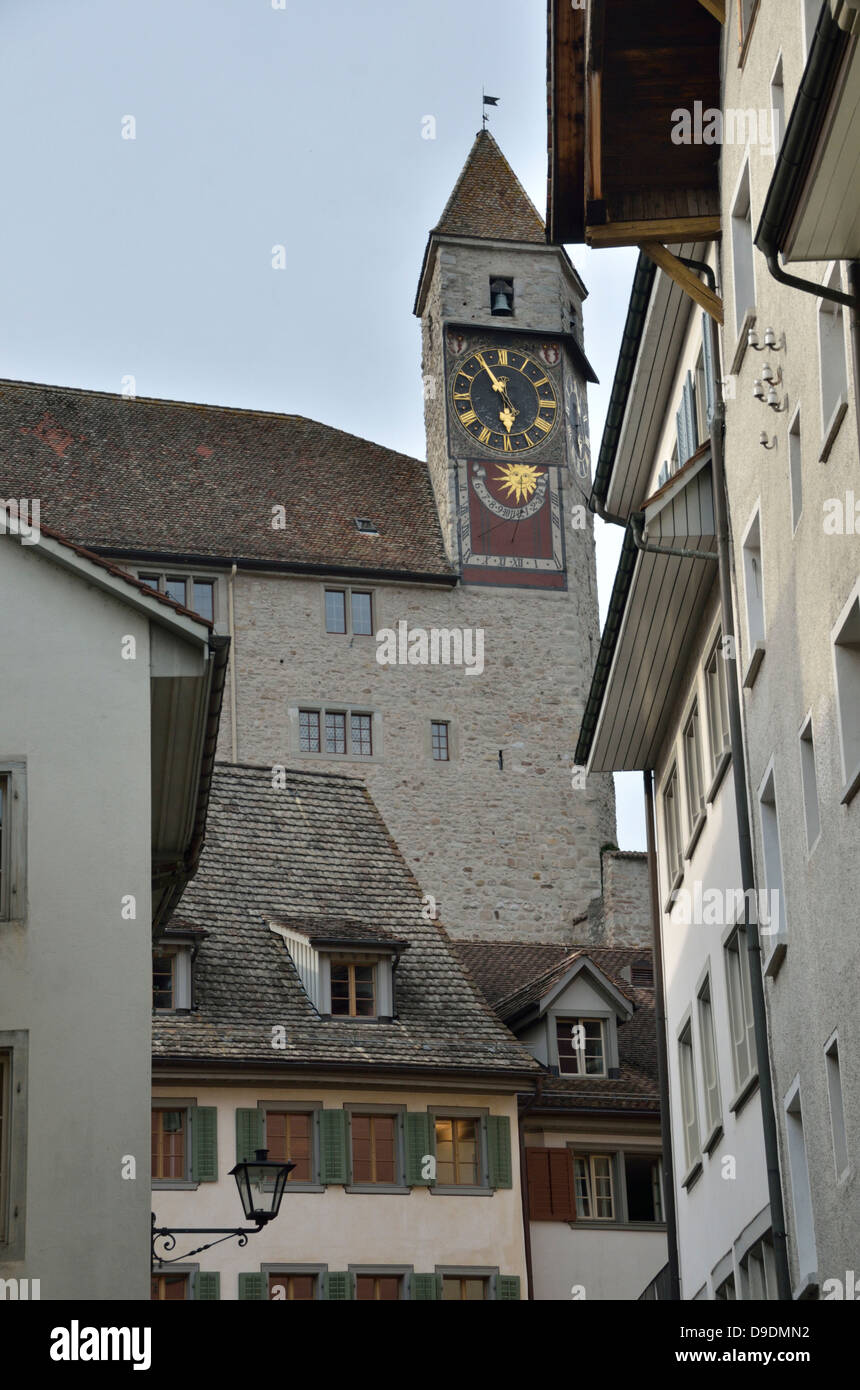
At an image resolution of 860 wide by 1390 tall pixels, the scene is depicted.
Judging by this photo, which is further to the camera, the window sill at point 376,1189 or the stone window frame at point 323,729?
the stone window frame at point 323,729

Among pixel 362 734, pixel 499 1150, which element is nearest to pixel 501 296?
pixel 362 734

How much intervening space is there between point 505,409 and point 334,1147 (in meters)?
25.4

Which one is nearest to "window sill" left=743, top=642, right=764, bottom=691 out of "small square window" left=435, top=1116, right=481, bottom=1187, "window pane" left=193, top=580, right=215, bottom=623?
"small square window" left=435, top=1116, right=481, bottom=1187

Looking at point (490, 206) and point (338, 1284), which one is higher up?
point (490, 206)

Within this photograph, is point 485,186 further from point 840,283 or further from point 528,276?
point 840,283

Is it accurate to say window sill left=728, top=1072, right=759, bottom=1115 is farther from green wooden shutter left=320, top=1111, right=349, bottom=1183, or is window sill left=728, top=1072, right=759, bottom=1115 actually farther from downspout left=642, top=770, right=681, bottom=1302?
green wooden shutter left=320, top=1111, right=349, bottom=1183

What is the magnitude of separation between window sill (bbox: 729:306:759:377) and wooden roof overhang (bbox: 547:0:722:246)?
146 centimetres

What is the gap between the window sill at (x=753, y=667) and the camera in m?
16.7

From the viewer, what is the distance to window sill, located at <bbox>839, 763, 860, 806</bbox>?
43.2 feet

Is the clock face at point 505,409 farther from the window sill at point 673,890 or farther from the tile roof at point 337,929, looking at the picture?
the window sill at point 673,890

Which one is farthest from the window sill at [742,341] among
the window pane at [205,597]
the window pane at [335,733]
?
the window pane at [205,597]

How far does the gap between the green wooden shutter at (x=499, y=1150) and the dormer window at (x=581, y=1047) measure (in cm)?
292

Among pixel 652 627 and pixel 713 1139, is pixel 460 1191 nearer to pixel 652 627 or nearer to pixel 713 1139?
pixel 713 1139

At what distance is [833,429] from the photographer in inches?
527
